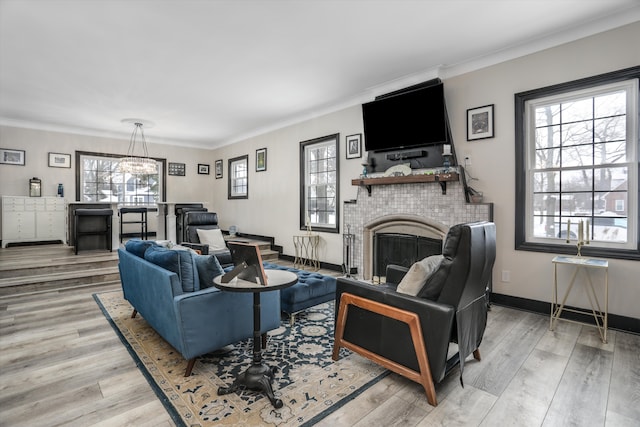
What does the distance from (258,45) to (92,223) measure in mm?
4948

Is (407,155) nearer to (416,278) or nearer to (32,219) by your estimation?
(416,278)

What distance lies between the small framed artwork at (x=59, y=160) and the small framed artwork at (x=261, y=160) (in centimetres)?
410

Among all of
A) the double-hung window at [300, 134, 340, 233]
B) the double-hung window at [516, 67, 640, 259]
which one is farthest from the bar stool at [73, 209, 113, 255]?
the double-hung window at [516, 67, 640, 259]

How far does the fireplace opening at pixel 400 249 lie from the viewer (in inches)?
163

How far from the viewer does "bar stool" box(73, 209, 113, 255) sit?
5637 mm

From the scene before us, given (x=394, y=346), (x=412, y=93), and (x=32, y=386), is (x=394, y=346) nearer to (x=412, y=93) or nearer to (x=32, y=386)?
(x=32, y=386)

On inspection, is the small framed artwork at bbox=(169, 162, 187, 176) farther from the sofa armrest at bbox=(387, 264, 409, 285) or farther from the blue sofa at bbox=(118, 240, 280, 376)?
the sofa armrest at bbox=(387, 264, 409, 285)

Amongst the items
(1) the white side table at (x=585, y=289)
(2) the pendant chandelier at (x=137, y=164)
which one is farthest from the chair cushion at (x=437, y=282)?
(2) the pendant chandelier at (x=137, y=164)

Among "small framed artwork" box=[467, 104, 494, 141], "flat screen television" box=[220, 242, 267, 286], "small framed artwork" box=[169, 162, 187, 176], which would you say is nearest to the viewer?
"flat screen television" box=[220, 242, 267, 286]

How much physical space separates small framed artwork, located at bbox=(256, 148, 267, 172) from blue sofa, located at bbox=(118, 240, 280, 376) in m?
4.53

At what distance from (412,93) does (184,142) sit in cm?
651

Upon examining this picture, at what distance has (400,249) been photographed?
4.43 m

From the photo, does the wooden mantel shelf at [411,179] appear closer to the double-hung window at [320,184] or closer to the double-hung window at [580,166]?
the double-hung window at [580,166]

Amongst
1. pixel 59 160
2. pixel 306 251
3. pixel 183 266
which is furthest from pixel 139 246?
pixel 59 160
